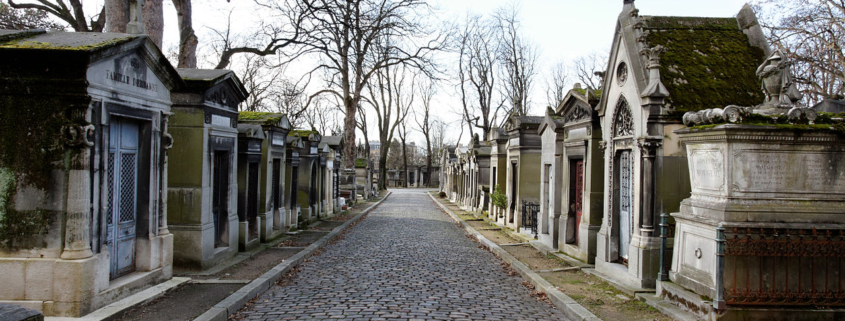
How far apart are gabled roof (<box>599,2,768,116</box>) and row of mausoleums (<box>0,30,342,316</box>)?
6488 mm

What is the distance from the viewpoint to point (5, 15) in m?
16.3

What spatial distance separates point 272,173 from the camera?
13.3m

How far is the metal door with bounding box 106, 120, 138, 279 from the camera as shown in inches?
249

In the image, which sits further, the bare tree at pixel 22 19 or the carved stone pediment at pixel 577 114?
the bare tree at pixel 22 19

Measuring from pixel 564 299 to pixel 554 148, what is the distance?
533 centimetres

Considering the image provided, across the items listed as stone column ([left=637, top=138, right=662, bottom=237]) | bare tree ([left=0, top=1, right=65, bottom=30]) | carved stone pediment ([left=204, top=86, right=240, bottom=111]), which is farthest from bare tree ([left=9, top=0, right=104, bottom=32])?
stone column ([left=637, top=138, right=662, bottom=237])

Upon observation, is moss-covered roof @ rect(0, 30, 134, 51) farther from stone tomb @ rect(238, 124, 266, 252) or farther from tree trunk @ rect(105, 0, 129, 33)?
tree trunk @ rect(105, 0, 129, 33)

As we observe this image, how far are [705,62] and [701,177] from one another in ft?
10.4

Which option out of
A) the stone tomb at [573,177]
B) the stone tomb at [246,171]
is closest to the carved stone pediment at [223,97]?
the stone tomb at [246,171]

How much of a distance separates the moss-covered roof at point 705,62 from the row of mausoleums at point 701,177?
0.08 ft

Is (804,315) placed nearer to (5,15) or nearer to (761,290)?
(761,290)

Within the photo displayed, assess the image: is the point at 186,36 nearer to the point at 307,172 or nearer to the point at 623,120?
the point at 307,172

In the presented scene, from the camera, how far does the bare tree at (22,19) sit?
16.1 m

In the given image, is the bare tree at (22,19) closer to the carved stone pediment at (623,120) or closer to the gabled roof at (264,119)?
the gabled roof at (264,119)
